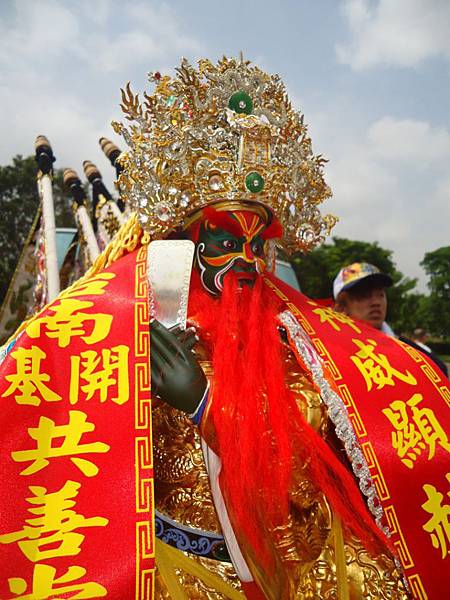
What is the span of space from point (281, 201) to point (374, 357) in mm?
888

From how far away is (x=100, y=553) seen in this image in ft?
5.79

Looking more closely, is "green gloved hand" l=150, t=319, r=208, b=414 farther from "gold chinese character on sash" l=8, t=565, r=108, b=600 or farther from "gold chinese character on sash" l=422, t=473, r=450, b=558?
"gold chinese character on sash" l=422, t=473, r=450, b=558

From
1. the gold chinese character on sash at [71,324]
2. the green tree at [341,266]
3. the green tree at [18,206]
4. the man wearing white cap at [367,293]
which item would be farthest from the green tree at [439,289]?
the gold chinese character on sash at [71,324]

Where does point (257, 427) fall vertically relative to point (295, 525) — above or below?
above

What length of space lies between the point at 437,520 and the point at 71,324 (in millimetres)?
→ 1728

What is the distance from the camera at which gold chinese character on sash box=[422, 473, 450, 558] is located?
7.23ft

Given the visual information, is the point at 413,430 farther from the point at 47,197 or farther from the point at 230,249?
the point at 47,197

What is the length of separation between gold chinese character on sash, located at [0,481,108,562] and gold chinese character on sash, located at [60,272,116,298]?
31.9 inches

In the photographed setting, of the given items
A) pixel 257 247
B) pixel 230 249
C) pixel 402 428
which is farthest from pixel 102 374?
pixel 402 428

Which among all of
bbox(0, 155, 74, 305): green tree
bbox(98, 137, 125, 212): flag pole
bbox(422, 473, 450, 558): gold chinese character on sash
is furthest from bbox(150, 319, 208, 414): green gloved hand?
bbox(0, 155, 74, 305): green tree

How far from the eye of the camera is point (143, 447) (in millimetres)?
1944

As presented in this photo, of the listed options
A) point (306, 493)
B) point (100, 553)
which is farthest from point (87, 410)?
point (306, 493)

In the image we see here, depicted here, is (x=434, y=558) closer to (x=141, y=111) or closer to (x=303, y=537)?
(x=303, y=537)

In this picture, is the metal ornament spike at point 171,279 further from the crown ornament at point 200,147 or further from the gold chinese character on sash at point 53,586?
the gold chinese character on sash at point 53,586
